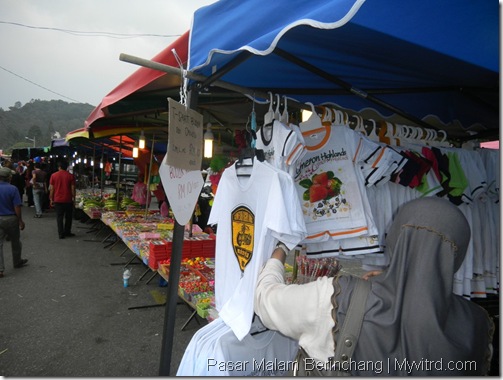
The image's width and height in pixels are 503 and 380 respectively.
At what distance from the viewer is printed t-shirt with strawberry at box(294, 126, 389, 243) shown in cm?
197

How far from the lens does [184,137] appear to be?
182cm

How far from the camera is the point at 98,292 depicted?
5.11 meters

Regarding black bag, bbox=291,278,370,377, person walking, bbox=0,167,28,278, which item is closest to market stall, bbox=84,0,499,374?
black bag, bbox=291,278,370,377

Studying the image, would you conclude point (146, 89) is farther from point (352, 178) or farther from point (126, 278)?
point (126, 278)

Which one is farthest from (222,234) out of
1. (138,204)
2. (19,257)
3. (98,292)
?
(138,204)

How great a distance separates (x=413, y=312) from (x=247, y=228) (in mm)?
1046

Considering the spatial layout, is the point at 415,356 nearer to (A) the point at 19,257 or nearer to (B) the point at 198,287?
(B) the point at 198,287

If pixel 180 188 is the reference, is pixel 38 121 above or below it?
above

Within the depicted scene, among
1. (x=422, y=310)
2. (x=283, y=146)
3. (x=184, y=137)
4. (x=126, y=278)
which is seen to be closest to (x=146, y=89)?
(x=184, y=137)

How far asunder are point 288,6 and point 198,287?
3.27 meters

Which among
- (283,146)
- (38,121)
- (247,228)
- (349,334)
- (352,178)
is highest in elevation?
(38,121)

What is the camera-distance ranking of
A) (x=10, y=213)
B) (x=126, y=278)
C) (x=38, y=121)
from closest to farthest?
1. (x=126, y=278)
2. (x=10, y=213)
3. (x=38, y=121)

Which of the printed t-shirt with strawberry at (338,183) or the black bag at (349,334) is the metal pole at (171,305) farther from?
the black bag at (349,334)

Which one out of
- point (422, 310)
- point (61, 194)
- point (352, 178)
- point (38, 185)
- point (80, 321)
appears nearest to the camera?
point (422, 310)
